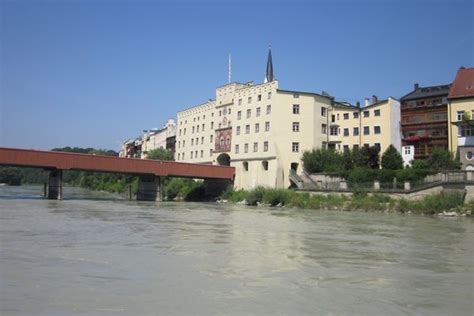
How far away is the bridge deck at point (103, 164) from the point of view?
5091 centimetres

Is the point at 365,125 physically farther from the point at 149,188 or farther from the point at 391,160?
the point at 149,188

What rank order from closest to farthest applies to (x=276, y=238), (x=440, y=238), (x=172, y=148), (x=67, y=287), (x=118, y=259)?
(x=67, y=287)
(x=118, y=259)
(x=276, y=238)
(x=440, y=238)
(x=172, y=148)

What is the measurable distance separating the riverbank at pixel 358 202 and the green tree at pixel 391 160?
8108 mm

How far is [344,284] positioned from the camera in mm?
10641

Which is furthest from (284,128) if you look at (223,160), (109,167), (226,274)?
(226,274)

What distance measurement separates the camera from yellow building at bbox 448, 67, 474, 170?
49656mm

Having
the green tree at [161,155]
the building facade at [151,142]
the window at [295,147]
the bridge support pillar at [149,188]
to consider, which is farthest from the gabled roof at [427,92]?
the building facade at [151,142]

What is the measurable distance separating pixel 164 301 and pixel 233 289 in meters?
1.69

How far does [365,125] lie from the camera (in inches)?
2453

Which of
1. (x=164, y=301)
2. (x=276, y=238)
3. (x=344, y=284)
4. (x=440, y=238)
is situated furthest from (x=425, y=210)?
(x=164, y=301)

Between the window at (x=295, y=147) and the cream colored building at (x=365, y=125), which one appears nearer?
the cream colored building at (x=365, y=125)

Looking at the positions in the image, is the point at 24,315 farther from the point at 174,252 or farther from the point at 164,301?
the point at 174,252

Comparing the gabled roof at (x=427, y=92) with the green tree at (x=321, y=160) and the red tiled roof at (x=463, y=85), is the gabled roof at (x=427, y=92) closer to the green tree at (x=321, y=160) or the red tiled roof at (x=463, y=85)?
the red tiled roof at (x=463, y=85)

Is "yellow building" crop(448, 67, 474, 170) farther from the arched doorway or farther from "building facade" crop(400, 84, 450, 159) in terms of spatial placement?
the arched doorway
